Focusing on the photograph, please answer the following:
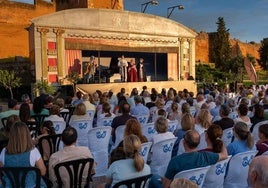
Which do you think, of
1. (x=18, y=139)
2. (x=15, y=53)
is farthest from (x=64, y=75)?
(x=18, y=139)

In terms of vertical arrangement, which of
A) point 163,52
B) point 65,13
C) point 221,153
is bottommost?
point 221,153

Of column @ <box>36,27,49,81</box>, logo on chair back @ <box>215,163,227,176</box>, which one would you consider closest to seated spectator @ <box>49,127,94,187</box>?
logo on chair back @ <box>215,163,227,176</box>

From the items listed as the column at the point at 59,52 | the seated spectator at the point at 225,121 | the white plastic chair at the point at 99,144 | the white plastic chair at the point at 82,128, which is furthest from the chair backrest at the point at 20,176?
the column at the point at 59,52

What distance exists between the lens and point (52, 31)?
67.8ft

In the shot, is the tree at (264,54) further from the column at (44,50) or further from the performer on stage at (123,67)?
the column at (44,50)

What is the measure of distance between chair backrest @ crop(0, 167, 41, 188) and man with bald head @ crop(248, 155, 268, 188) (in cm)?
245

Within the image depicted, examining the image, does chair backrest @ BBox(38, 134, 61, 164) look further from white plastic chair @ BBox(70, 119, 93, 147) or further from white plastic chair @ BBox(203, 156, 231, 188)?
white plastic chair @ BBox(203, 156, 231, 188)

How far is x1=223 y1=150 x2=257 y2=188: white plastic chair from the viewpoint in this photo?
4219 millimetres

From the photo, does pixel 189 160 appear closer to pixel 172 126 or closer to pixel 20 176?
pixel 20 176

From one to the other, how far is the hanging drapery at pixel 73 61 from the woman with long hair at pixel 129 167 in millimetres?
18202

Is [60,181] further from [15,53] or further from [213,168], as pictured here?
[15,53]

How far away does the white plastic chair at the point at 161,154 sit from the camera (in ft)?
17.1

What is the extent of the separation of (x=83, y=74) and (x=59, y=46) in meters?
2.59

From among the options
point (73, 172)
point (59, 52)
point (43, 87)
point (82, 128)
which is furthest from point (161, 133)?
point (59, 52)
